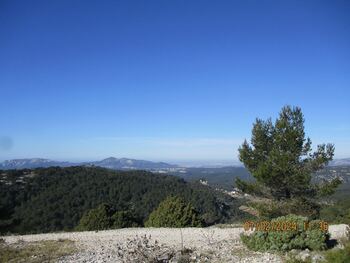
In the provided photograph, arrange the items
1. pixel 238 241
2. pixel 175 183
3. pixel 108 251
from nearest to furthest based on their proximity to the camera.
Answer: pixel 108 251 → pixel 238 241 → pixel 175 183

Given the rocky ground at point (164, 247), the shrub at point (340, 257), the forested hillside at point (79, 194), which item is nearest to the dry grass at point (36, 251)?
the rocky ground at point (164, 247)

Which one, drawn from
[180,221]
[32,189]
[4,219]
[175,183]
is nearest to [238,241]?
[180,221]

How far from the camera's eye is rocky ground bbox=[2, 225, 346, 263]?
10.2 meters

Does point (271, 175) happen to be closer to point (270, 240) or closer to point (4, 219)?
point (270, 240)

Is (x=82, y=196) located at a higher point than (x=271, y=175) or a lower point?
lower

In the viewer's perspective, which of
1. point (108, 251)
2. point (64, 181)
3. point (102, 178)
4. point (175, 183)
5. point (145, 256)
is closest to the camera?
point (145, 256)

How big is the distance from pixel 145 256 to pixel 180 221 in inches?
370

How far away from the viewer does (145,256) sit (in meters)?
9.30

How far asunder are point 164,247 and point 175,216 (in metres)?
6.88

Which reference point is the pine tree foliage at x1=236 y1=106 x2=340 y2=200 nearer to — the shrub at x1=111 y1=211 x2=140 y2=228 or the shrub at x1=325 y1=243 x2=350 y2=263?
Result: the shrub at x1=111 y1=211 x2=140 y2=228

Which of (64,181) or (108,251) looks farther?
(64,181)

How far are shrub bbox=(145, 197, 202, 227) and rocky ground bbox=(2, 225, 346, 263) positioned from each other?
1.97m
